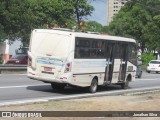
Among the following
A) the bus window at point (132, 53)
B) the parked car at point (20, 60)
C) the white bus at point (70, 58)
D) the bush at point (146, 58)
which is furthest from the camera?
the bush at point (146, 58)

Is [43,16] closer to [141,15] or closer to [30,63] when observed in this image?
[141,15]

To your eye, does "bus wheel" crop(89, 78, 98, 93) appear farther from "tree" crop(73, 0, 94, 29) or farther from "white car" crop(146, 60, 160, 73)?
"tree" crop(73, 0, 94, 29)

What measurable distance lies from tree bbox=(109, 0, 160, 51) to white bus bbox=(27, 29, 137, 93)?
5011cm

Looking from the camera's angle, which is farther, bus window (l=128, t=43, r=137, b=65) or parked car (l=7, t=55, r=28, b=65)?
parked car (l=7, t=55, r=28, b=65)

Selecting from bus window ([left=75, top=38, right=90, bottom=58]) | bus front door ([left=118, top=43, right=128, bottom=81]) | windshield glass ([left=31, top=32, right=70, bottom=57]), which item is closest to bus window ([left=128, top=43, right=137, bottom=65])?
bus front door ([left=118, top=43, right=128, bottom=81])

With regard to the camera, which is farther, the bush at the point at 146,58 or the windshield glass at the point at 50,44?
the bush at the point at 146,58

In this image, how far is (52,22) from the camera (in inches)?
2464

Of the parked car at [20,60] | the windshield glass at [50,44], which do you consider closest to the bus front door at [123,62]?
the windshield glass at [50,44]

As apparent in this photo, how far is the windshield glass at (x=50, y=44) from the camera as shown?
19.9 m

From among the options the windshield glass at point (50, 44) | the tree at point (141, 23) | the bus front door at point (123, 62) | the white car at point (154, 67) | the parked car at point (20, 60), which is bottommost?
the white car at point (154, 67)

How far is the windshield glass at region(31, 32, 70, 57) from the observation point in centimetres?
1991

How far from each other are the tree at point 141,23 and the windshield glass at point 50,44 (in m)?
52.3

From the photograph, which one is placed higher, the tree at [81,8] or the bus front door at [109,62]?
the tree at [81,8]

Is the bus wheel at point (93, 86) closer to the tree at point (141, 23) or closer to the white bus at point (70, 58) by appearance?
the white bus at point (70, 58)
